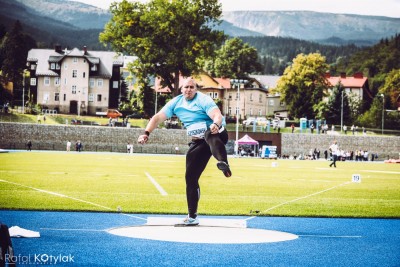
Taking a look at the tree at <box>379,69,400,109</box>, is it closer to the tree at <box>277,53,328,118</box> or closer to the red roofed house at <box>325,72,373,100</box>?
the red roofed house at <box>325,72,373,100</box>

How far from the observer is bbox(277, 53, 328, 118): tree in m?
107

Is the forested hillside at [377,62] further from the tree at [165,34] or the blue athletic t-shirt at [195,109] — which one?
the blue athletic t-shirt at [195,109]

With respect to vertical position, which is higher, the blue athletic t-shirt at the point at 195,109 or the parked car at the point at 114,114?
the parked car at the point at 114,114

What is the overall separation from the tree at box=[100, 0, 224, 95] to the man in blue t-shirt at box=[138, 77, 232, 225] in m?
59.9

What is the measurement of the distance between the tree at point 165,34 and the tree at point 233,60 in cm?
5564

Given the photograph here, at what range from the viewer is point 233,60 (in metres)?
129

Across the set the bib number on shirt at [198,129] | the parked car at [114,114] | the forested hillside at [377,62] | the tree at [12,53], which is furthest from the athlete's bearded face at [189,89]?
the forested hillside at [377,62]

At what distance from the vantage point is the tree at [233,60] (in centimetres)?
12875

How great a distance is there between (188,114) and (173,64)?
61.6 meters

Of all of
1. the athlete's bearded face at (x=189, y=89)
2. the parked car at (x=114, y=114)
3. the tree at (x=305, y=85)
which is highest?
the tree at (x=305, y=85)

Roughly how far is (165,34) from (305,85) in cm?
4350

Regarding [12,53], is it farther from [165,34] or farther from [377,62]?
[377,62]

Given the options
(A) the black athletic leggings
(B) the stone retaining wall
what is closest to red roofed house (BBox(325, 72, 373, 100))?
(B) the stone retaining wall

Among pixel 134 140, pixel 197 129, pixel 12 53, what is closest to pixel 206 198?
pixel 197 129
